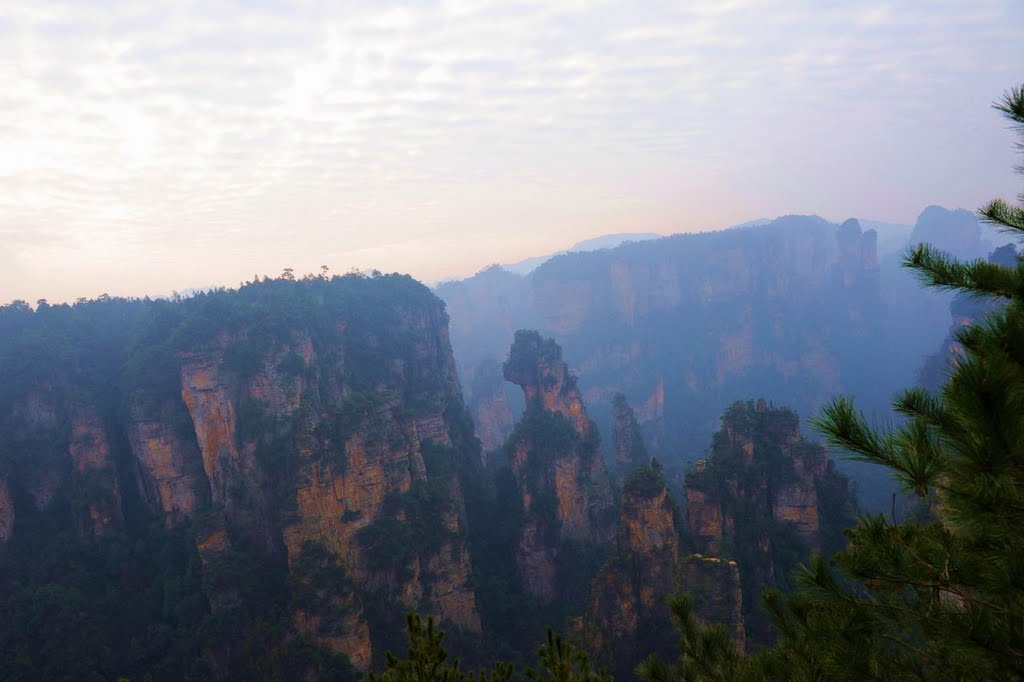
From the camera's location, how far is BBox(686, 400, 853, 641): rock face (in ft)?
88.9

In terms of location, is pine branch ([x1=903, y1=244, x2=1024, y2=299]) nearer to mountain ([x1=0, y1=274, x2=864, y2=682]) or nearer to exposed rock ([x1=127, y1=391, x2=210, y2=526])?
mountain ([x1=0, y1=274, x2=864, y2=682])

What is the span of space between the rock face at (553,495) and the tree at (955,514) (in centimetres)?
3120

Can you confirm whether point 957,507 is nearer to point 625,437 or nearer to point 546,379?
point 546,379

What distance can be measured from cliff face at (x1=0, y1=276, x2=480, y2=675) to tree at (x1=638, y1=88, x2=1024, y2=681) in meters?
22.8

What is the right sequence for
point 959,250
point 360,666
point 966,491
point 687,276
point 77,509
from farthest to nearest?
point 959,250
point 687,276
point 77,509
point 360,666
point 966,491

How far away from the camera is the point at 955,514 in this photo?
3525 millimetres

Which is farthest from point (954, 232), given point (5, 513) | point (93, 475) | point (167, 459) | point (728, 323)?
point (5, 513)

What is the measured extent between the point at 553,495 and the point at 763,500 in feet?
42.0

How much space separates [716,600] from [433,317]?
39.9 m

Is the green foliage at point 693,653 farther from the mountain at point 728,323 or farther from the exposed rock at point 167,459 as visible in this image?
the mountain at point 728,323

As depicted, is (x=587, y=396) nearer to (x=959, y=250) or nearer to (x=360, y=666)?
(x=360, y=666)

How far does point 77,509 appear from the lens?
3161 centimetres

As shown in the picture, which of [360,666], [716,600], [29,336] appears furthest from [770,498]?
[29,336]

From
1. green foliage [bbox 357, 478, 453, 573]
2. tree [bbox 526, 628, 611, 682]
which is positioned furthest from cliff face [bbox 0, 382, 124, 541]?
tree [bbox 526, 628, 611, 682]
